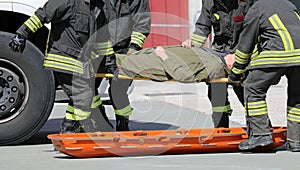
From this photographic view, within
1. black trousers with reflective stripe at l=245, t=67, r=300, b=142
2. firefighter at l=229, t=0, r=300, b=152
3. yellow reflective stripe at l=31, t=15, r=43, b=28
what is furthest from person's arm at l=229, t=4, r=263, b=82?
yellow reflective stripe at l=31, t=15, r=43, b=28

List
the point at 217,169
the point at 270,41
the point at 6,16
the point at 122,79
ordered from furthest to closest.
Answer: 1. the point at 6,16
2. the point at 122,79
3. the point at 270,41
4. the point at 217,169

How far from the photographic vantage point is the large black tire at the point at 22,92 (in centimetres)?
689

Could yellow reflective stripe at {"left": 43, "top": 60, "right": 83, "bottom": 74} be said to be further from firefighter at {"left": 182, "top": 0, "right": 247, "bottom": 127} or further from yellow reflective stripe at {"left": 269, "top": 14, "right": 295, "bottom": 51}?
yellow reflective stripe at {"left": 269, "top": 14, "right": 295, "bottom": 51}

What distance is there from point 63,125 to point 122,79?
2.24 feet

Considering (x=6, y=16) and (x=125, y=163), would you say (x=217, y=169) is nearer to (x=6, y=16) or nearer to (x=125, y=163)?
(x=125, y=163)

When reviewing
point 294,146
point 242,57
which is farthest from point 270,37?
point 294,146

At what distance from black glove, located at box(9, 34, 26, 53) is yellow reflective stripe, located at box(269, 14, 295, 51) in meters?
2.18

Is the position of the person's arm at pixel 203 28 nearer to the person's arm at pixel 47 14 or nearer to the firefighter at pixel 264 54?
the firefighter at pixel 264 54

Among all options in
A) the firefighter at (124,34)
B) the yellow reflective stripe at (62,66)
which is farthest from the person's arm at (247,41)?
the yellow reflective stripe at (62,66)

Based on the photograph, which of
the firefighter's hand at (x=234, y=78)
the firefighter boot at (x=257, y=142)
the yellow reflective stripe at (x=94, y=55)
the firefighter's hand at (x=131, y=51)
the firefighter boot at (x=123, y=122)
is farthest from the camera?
the firefighter boot at (x=123, y=122)

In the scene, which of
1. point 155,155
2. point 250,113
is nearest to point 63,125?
point 155,155

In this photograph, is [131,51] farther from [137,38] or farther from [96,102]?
[96,102]

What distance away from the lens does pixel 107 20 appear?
23.4ft

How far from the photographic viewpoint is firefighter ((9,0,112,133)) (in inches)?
261
